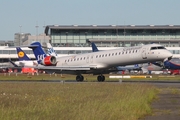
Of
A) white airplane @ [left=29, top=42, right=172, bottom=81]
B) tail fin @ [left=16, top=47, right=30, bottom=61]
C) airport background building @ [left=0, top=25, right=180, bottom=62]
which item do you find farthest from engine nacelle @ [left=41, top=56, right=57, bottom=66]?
airport background building @ [left=0, top=25, right=180, bottom=62]

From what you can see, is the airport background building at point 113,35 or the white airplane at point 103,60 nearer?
the white airplane at point 103,60

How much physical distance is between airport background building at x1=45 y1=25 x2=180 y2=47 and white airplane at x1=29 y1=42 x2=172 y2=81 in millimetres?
68913

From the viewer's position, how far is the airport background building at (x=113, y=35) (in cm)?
13212

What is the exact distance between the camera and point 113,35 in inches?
5330

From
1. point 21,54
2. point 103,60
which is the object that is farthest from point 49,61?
point 21,54

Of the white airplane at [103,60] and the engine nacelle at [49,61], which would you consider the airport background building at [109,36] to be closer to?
the engine nacelle at [49,61]

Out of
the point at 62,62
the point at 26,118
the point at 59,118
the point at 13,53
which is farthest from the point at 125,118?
the point at 13,53

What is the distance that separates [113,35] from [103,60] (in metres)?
78.8

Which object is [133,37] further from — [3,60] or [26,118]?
[26,118]

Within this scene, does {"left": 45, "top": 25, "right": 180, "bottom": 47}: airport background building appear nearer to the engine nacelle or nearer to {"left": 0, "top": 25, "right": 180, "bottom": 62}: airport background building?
{"left": 0, "top": 25, "right": 180, "bottom": 62}: airport background building

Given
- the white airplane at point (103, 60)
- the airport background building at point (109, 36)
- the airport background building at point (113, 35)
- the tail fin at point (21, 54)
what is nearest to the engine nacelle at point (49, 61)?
the white airplane at point (103, 60)

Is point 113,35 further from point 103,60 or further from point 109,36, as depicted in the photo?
point 103,60

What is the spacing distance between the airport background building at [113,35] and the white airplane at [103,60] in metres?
68.9

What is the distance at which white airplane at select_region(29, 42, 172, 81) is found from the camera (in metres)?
53.8
